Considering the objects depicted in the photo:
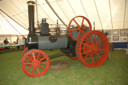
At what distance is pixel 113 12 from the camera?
6086 millimetres

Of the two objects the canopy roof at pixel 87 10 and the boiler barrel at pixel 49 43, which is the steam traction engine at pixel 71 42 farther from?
the canopy roof at pixel 87 10

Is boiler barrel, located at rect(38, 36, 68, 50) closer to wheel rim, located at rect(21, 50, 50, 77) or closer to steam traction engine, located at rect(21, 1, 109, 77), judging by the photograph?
steam traction engine, located at rect(21, 1, 109, 77)

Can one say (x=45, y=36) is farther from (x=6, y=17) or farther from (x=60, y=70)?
(x=6, y=17)

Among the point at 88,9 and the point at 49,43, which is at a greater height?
the point at 88,9

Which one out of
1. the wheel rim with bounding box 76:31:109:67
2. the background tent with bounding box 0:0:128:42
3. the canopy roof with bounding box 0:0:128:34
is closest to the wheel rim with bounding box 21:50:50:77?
the wheel rim with bounding box 76:31:109:67

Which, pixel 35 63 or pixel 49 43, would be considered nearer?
pixel 35 63

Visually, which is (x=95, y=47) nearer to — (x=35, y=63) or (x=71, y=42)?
(x=71, y=42)

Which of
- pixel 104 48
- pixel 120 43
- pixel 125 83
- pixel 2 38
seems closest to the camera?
pixel 125 83

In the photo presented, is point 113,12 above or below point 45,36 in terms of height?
above

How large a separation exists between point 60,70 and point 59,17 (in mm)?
5240

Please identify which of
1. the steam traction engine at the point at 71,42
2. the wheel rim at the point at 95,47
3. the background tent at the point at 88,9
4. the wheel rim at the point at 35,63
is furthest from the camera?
the background tent at the point at 88,9

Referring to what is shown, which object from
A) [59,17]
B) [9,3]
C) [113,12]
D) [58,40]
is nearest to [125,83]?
[58,40]

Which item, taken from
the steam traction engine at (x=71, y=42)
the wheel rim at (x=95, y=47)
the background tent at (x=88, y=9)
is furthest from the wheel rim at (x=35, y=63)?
the background tent at (x=88, y=9)

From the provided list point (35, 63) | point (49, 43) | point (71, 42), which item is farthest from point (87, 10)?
point (35, 63)
